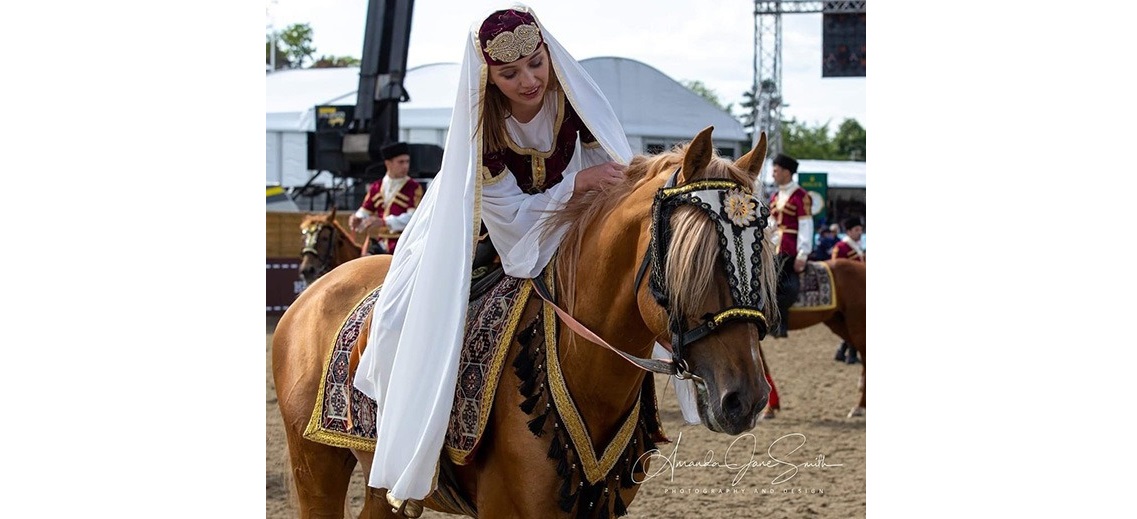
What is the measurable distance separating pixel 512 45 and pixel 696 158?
0.76 meters

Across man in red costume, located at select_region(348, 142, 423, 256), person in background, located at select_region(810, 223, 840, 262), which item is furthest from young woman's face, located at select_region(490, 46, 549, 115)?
person in background, located at select_region(810, 223, 840, 262)

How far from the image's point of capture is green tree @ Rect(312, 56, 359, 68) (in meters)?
15.3

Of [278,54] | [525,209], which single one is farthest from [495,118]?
[278,54]

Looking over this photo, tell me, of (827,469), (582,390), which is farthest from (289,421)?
(827,469)

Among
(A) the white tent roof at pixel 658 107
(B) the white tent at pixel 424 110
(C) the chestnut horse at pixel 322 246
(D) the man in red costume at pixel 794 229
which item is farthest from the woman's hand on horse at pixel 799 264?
(B) the white tent at pixel 424 110

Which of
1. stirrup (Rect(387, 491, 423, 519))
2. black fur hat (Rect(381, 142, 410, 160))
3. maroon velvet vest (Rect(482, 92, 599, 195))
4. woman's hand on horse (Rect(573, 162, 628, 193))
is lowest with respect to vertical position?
stirrup (Rect(387, 491, 423, 519))

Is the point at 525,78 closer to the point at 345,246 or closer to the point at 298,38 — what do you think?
the point at 298,38

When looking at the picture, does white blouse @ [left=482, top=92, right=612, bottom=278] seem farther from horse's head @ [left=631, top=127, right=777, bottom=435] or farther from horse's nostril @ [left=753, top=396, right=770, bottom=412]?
horse's nostril @ [left=753, top=396, right=770, bottom=412]

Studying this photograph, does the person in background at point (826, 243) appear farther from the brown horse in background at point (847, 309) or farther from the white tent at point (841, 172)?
the brown horse in background at point (847, 309)

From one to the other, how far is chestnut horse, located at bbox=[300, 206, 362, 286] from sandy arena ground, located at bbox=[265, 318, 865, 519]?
1172mm

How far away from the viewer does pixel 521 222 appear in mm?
3232
